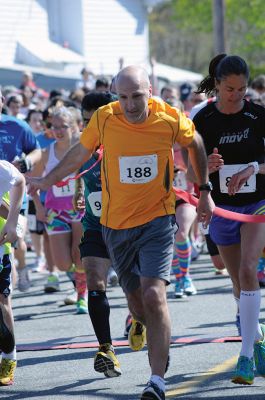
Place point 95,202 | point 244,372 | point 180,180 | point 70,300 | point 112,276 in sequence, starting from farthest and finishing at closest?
1. point 112,276
2. point 180,180
3. point 70,300
4. point 95,202
5. point 244,372

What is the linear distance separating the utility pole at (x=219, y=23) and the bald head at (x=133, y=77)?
16568 millimetres

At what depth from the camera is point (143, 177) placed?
20.8 feet

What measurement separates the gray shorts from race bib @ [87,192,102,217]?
108 centimetres

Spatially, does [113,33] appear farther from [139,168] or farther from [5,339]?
[139,168]

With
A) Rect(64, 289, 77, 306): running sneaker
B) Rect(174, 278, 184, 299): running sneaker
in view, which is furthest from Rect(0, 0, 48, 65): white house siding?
Rect(174, 278, 184, 299): running sneaker

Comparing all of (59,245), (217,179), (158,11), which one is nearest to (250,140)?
(217,179)

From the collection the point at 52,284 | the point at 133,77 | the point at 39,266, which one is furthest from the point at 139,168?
the point at 39,266

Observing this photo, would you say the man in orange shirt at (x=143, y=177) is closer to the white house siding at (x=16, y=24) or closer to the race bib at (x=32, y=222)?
the race bib at (x=32, y=222)

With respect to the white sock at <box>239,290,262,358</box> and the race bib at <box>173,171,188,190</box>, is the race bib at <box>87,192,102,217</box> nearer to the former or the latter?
the white sock at <box>239,290,262,358</box>

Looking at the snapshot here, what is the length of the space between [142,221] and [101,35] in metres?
34.5

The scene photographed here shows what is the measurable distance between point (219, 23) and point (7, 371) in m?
16.4

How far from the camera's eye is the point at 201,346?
825 cm

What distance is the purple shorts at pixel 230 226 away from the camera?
7.06 m

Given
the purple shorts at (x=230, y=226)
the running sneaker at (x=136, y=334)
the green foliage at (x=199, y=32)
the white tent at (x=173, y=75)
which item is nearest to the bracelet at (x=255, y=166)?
the purple shorts at (x=230, y=226)
